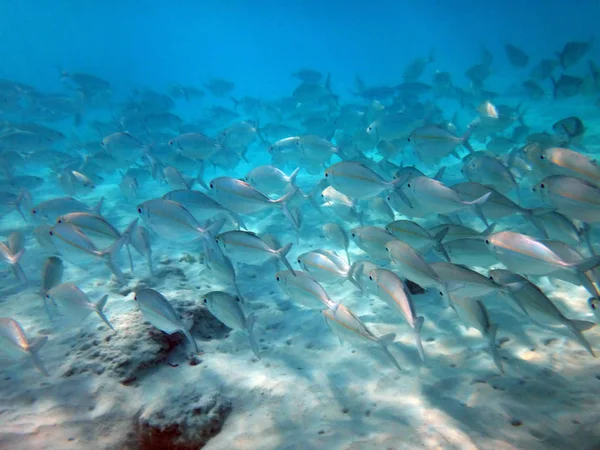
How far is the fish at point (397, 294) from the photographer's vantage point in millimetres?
2443

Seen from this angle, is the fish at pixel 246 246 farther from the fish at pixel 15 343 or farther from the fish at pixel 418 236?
the fish at pixel 15 343

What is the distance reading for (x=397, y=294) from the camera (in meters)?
2.57

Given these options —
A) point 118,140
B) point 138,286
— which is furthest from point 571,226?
point 118,140

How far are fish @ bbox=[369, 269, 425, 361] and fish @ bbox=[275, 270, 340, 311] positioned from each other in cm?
55

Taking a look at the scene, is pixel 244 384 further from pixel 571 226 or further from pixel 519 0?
pixel 519 0

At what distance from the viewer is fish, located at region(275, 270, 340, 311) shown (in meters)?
3.09

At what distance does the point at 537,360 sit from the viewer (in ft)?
9.43

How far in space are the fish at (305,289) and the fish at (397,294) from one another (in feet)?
1.80

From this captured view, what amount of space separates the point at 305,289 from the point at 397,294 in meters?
0.94

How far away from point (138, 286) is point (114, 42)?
9432cm

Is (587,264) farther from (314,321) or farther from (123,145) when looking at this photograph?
(123,145)

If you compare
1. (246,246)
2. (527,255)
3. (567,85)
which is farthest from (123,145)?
(567,85)

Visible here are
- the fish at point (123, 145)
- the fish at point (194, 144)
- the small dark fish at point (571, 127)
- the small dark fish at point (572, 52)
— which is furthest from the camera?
the small dark fish at point (572, 52)

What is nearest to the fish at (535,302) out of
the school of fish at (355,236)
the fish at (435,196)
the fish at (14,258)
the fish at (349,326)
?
the school of fish at (355,236)
